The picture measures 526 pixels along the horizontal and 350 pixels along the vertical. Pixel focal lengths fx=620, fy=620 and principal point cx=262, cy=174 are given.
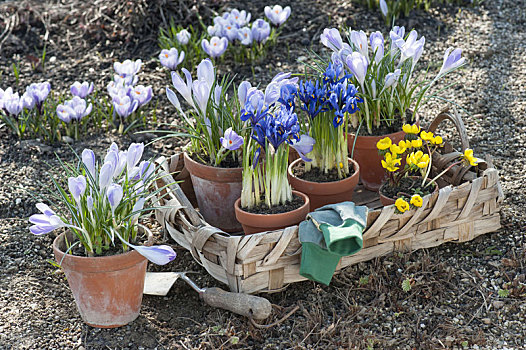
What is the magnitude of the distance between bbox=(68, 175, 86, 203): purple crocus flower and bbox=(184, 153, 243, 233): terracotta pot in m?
0.56

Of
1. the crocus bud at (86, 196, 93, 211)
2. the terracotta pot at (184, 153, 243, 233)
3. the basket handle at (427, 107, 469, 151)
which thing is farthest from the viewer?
the basket handle at (427, 107, 469, 151)

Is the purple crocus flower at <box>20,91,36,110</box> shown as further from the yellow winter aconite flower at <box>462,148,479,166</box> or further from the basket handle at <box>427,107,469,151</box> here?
the yellow winter aconite flower at <box>462,148,479,166</box>

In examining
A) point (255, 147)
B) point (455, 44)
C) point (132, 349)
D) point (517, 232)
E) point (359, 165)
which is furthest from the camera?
point (455, 44)

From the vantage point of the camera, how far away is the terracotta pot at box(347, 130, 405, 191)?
2.45 meters

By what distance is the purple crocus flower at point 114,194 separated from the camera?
6.09 ft

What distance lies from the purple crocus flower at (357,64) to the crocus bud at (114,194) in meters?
0.95

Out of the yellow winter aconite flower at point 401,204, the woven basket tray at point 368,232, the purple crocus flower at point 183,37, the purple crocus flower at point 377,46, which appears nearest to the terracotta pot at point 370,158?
the woven basket tray at point 368,232

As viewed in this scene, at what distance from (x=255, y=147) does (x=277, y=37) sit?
6.79ft

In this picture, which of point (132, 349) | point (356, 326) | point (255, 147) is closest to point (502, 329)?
point (356, 326)

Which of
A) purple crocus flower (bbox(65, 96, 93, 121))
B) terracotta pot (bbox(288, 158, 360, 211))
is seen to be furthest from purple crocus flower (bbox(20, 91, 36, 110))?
terracotta pot (bbox(288, 158, 360, 211))

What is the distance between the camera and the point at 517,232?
2.38 meters

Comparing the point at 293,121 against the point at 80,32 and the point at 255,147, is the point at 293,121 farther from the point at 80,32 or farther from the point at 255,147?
the point at 80,32

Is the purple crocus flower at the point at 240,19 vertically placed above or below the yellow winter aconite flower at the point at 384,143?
above

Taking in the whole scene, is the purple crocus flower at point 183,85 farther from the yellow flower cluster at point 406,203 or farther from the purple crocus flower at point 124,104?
the purple crocus flower at point 124,104
